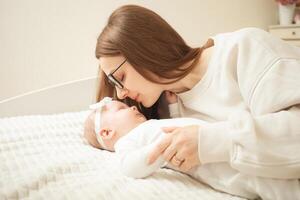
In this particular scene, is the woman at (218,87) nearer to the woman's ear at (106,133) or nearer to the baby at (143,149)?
the baby at (143,149)

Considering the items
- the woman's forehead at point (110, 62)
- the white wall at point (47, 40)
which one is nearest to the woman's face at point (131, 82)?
the woman's forehead at point (110, 62)

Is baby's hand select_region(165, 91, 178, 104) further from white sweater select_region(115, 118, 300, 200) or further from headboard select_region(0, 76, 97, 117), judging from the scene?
headboard select_region(0, 76, 97, 117)

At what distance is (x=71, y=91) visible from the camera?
69.3 inches

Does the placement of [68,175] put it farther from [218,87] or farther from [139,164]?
[218,87]

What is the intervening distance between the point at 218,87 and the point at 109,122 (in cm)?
41

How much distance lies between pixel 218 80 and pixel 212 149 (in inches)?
11.4

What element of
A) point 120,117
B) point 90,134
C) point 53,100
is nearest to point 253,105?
point 120,117

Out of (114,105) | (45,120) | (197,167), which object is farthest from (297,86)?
(45,120)

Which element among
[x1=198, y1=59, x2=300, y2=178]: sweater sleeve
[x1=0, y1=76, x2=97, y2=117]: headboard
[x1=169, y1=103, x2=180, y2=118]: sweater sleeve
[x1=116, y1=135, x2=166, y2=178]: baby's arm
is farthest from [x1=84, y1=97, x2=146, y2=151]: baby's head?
[x1=0, y1=76, x2=97, y2=117]: headboard

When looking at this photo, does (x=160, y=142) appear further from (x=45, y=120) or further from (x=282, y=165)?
(x=45, y=120)

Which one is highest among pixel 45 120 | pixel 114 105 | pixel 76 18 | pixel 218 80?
pixel 76 18

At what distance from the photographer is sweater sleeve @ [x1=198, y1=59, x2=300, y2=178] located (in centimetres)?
78

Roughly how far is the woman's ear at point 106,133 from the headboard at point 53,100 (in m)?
0.59

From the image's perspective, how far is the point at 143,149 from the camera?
94 cm
